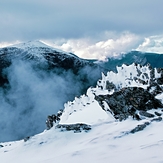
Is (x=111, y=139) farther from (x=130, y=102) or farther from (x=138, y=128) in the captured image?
(x=130, y=102)

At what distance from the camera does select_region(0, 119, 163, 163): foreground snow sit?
1436 centimetres

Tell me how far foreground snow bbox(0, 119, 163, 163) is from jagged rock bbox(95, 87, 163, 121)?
13.2ft

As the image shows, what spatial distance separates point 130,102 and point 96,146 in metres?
11.1

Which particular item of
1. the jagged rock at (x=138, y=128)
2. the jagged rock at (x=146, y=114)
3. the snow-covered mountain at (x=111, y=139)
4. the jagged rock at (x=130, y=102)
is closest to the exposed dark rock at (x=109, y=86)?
the snow-covered mountain at (x=111, y=139)

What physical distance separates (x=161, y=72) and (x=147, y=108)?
131ft

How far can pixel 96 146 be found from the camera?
57.4 feet

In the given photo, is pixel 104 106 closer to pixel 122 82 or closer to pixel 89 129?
pixel 89 129

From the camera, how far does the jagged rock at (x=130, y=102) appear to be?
26.6m

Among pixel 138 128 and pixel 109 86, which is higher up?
pixel 138 128

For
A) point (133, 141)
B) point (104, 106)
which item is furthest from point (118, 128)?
point (104, 106)

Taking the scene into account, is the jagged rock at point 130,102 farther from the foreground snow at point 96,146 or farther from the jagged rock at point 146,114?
the foreground snow at point 96,146

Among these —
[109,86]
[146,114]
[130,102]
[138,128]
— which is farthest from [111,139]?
[109,86]

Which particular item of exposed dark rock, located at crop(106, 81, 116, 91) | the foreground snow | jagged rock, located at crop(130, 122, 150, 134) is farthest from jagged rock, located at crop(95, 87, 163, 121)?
exposed dark rock, located at crop(106, 81, 116, 91)

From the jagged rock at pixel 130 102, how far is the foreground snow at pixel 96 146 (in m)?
4.01
